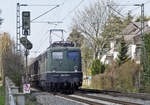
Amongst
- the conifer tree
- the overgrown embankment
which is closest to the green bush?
the conifer tree

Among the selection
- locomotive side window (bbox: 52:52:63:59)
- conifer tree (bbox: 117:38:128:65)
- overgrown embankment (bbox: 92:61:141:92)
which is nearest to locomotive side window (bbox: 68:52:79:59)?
locomotive side window (bbox: 52:52:63:59)

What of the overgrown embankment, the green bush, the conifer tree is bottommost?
the overgrown embankment

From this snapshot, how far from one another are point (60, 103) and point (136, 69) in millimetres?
16164

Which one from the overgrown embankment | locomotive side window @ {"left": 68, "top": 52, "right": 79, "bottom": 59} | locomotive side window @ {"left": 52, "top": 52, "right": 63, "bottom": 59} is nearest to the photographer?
locomotive side window @ {"left": 68, "top": 52, "right": 79, "bottom": 59}

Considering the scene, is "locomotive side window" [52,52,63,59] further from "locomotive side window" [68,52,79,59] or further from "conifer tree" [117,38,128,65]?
"conifer tree" [117,38,128,65]

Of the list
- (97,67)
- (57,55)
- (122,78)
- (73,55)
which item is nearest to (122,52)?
(97,67)

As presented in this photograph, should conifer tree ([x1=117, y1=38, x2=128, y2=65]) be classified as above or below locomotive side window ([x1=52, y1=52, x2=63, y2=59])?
above

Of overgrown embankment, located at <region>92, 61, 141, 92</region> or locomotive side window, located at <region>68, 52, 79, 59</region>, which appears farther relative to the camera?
overgrown embankment, located at <region>92, 61, 141, 92</region>

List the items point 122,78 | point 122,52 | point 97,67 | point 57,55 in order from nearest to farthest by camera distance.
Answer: point 57,55
point 122,78
point 122,52
point 97,67

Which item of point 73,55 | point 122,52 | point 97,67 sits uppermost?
point 122,52

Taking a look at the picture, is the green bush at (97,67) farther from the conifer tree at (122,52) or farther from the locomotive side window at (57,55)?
the locomotive side window at (57,55)

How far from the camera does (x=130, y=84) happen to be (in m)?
37.2

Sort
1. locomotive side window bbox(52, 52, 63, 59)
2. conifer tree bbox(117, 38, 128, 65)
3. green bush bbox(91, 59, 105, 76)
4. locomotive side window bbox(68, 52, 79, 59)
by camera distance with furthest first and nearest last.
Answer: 1. green bush bbox(91, 59, 105, 76)
2. conifer tree bbox(117, 38, 128, 65)
3. locomotive side window bbox(52, 52, 63, 59)
4. locomotive side window bbox(68, 52, 79, 59)

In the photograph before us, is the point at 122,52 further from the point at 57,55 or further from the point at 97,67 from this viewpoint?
the point at 57,55
